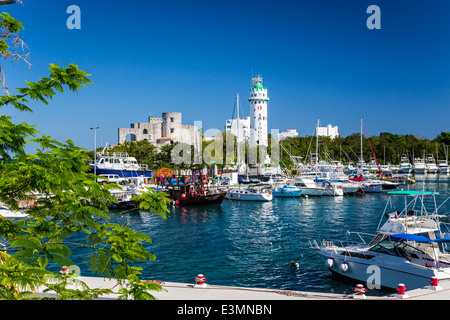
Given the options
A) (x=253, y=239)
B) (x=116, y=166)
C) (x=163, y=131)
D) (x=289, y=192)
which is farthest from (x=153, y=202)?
(x=163, y=131)

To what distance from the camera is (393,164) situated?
13150cm

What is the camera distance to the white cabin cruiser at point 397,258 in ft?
54.4

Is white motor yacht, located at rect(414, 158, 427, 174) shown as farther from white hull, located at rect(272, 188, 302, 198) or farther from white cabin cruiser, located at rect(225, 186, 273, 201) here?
white cabin cruiser, located at rect(225, 186, 273, 201)

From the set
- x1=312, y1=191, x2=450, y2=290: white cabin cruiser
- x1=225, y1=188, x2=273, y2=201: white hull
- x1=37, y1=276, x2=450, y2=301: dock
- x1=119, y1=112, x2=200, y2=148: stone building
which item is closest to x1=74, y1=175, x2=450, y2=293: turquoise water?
x1=312, y1=191, x2=450, y2=290: white cabin cruiser

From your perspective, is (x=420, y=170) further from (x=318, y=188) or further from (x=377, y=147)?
(x=318, y=188)

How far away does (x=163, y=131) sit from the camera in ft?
339

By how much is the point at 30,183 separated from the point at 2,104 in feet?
Result: 5.91

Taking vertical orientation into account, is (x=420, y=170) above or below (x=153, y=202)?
below

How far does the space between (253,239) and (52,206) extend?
24.6m

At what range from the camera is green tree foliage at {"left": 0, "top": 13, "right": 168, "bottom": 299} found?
547 cm

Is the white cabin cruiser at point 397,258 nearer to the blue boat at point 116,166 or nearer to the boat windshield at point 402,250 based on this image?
the boat windshield at point 402,250

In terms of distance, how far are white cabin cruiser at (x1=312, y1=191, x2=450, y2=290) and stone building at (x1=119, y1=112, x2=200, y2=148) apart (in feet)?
270
